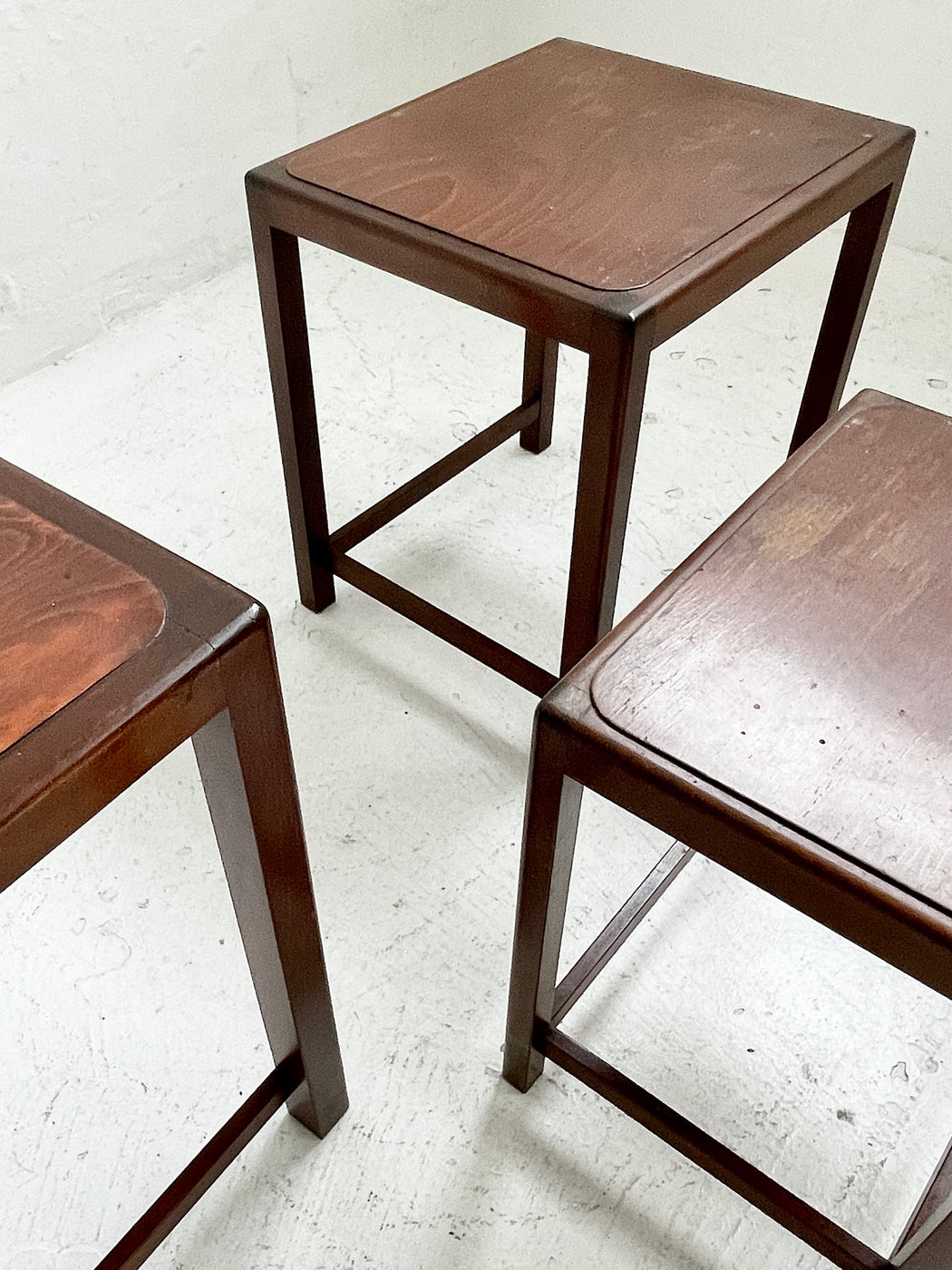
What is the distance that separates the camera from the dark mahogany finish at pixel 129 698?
553 millimetres

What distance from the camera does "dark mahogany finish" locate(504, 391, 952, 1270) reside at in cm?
62

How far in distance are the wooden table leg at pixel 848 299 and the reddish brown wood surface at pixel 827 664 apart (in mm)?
376

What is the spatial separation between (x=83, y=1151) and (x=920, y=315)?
6.20 ft

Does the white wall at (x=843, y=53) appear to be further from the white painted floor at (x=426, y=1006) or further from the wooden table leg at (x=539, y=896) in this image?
the wooden table leg at (x=539, y=896)

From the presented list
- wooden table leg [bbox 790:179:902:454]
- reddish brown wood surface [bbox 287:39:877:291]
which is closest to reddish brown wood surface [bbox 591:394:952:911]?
reddish brown wood surface [bbox 287:39:877:291]

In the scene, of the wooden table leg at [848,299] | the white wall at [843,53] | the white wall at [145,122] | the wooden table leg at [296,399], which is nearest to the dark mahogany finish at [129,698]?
the wooden table leg at [296,399]

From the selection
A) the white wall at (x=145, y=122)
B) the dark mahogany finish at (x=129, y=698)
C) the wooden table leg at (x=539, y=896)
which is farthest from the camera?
the white wall at (x=145, y=122)

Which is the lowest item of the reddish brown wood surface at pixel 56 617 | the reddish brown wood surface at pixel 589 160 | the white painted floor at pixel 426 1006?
the white painted floor at pixel 426 1006

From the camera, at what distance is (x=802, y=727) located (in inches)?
26.5

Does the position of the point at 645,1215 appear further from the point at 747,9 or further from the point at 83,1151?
the point at 747,9

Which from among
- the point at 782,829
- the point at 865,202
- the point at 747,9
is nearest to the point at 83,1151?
the point at 782,829

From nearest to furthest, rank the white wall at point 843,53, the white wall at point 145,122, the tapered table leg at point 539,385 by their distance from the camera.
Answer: the tapered table leg at point 539,385
the white wall at point 145,122
the white wall at point 843,53

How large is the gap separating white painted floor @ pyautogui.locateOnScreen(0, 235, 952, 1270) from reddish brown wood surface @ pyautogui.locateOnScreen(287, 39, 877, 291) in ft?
1.88

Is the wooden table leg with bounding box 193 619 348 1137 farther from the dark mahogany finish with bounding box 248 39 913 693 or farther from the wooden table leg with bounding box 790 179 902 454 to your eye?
the wooden table leg with bounding box 790 179 902 454
